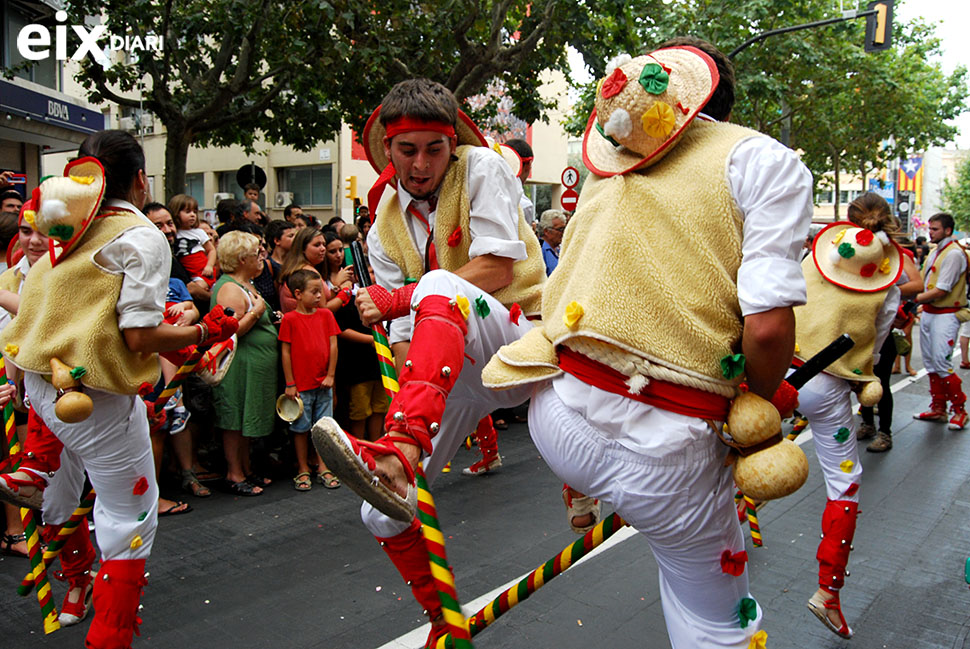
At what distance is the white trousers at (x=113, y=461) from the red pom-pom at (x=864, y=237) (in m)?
3.70

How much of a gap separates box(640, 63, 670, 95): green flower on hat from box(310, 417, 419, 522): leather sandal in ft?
3.74

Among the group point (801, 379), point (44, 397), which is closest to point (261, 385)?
point (44, 397)

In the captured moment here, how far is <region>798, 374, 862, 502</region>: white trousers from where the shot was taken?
3.99 meters

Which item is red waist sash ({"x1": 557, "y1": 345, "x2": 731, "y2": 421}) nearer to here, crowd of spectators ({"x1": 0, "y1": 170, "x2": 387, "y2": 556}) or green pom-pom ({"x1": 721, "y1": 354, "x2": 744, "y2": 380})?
green pom-pom ({"x1": 721, "y1": 354, "x2": 744, "y2": 380})

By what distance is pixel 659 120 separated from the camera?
2043 millimetres

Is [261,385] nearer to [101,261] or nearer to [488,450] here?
[488,450]

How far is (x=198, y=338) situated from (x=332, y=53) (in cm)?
833

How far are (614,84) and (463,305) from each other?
2.68 ft

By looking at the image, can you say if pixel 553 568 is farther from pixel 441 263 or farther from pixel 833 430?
pixel 833 430

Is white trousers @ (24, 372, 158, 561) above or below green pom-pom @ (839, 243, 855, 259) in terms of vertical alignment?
below

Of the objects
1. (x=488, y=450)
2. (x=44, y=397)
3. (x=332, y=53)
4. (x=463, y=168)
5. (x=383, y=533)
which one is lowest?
(x=488, y=450)

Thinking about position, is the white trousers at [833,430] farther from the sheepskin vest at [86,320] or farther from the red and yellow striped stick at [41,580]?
Result: the red and yellow striped stick at [41,580]

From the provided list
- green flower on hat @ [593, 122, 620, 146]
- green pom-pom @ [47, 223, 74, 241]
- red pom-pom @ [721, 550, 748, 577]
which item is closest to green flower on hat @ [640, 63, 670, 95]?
green flower on hat @ [593, 122, 620, 146]

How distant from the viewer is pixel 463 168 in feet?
10.1
